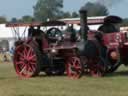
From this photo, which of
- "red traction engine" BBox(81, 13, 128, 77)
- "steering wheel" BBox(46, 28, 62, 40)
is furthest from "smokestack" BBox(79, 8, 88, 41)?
"steering wheel" BBox(46, 28, 62, 40)

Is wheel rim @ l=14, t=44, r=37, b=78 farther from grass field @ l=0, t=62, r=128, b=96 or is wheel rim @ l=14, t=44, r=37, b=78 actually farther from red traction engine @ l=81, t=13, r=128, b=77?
grass field @ l=0, t=62, r=128, b=96

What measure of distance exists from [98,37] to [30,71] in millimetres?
2777

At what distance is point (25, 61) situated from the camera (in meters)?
20.3

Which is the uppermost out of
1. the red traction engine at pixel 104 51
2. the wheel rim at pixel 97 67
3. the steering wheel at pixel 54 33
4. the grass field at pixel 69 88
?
the steering wheel at pixel 54 33

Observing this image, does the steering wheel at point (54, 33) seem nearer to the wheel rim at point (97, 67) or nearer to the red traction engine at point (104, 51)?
the red traction engine at point (104, 51)

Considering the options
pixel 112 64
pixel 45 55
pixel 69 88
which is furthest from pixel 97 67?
pixel 69 88

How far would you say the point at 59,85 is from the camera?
51.7 ft

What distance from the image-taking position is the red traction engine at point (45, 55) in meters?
19.4

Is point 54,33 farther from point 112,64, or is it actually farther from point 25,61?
point 112,64

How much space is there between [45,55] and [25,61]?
0.86 metres

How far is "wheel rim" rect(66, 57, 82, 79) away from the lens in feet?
60.5

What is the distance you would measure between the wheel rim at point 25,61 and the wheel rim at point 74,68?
4.94ft

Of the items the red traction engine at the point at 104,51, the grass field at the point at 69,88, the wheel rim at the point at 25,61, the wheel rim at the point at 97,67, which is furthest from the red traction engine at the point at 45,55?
the grass field at the point at 69,88

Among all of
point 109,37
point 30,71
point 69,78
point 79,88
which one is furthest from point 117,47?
point 79,88
